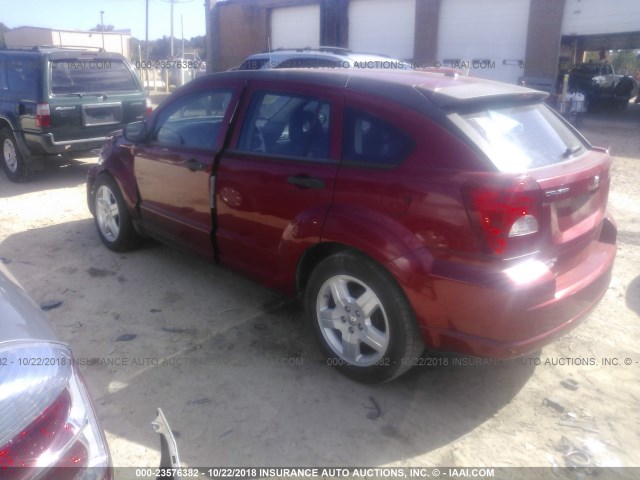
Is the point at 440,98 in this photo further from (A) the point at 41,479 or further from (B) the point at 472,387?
(A) the point at 41,479

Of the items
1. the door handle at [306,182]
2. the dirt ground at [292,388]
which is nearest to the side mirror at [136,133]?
the dirt ground at [292,388]

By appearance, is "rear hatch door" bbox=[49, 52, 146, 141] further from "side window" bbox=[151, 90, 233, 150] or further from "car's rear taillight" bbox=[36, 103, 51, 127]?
"side window" bbox=[151, 90, 233, 150]

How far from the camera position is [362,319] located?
3176 mm

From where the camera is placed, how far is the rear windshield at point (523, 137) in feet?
9.12

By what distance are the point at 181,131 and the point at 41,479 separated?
3.30m

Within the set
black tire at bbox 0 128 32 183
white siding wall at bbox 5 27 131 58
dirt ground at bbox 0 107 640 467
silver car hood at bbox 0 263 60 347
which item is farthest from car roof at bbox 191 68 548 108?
white siding wall at bbox 5 27 131 58

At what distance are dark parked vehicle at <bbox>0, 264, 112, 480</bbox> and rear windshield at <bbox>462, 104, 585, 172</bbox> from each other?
2035 mm

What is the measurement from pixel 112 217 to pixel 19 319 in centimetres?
365

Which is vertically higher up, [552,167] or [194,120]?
[194,120]

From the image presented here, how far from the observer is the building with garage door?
17375 mm

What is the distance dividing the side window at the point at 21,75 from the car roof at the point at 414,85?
216 inches

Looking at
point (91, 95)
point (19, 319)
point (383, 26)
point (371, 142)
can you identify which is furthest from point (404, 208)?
point (383, 26)

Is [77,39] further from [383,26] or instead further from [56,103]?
[56,103]

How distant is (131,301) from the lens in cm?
440
